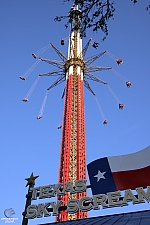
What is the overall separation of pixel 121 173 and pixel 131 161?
775 mm

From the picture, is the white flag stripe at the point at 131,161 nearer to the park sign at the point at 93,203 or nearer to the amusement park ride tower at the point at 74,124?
the park sign at the point at 93,203

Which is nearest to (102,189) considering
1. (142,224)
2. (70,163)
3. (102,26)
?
(142,224)

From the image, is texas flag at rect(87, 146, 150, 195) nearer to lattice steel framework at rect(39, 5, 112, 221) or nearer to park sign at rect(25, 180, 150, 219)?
park sign at rect(25, 180, 150, 219)

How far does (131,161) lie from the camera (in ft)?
49.3

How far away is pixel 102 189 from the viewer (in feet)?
47.3

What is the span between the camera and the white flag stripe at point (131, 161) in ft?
48.6

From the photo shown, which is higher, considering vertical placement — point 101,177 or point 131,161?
point 131,161

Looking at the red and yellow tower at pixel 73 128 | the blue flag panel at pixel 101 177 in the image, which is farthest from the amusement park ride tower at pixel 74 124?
the blue flag panel at pixel 101 177

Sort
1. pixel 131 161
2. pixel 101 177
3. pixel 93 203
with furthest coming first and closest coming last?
pixel 131 161, pixel 101 177, pixel 93 203

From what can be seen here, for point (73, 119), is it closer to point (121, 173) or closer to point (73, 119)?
point (73, 119)

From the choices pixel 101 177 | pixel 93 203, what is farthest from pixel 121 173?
pixel 93 203

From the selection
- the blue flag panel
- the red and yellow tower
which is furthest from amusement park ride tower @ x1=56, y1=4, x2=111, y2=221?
the blue flag panel

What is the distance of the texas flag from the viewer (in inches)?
571

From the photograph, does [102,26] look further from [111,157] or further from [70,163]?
[70,163]
